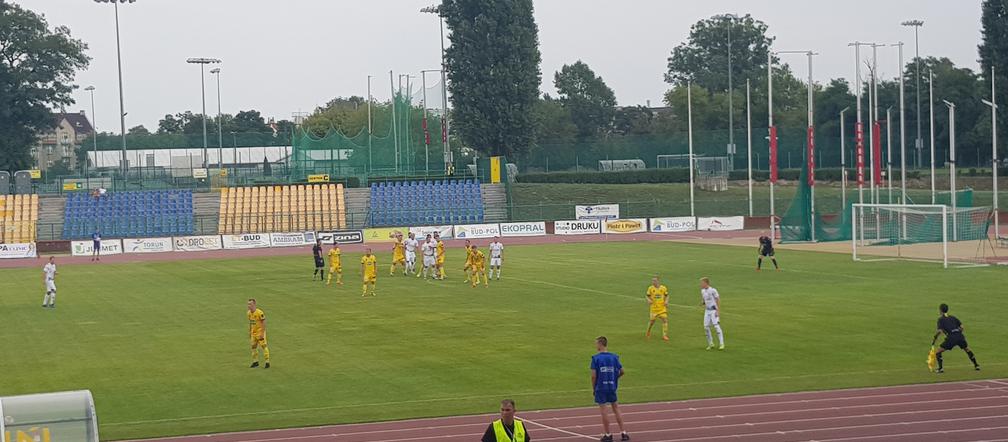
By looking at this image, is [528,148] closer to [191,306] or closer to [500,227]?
[500,227]

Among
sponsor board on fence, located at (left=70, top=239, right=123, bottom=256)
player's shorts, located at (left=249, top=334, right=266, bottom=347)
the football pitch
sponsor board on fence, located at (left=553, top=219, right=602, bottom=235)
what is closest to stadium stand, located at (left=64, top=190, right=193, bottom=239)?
sponsor board on fence, located at (left=70, top=239, right=123, bottom=256)

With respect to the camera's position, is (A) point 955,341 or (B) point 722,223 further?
(B) point 722,223

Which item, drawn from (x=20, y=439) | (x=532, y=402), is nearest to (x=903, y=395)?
(x=532, y=402)

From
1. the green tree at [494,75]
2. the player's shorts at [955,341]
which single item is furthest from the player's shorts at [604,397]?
the green tree at [494,75]

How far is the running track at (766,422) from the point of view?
737 inches

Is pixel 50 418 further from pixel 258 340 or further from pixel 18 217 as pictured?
pixel 18 217

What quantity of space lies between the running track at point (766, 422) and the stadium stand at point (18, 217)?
202ft

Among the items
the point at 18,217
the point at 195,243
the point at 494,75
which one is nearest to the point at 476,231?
the point at 195,243

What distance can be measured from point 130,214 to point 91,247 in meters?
10.3

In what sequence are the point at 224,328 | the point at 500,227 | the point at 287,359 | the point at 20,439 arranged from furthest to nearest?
the point at 500,227
the point at 224,328
the point at 287,359
the point at 20,439

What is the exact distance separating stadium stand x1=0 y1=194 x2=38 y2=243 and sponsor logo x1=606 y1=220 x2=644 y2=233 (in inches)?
1379

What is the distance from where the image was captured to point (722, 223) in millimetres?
80938

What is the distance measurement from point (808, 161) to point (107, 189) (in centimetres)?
5108

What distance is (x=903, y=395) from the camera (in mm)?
21609
